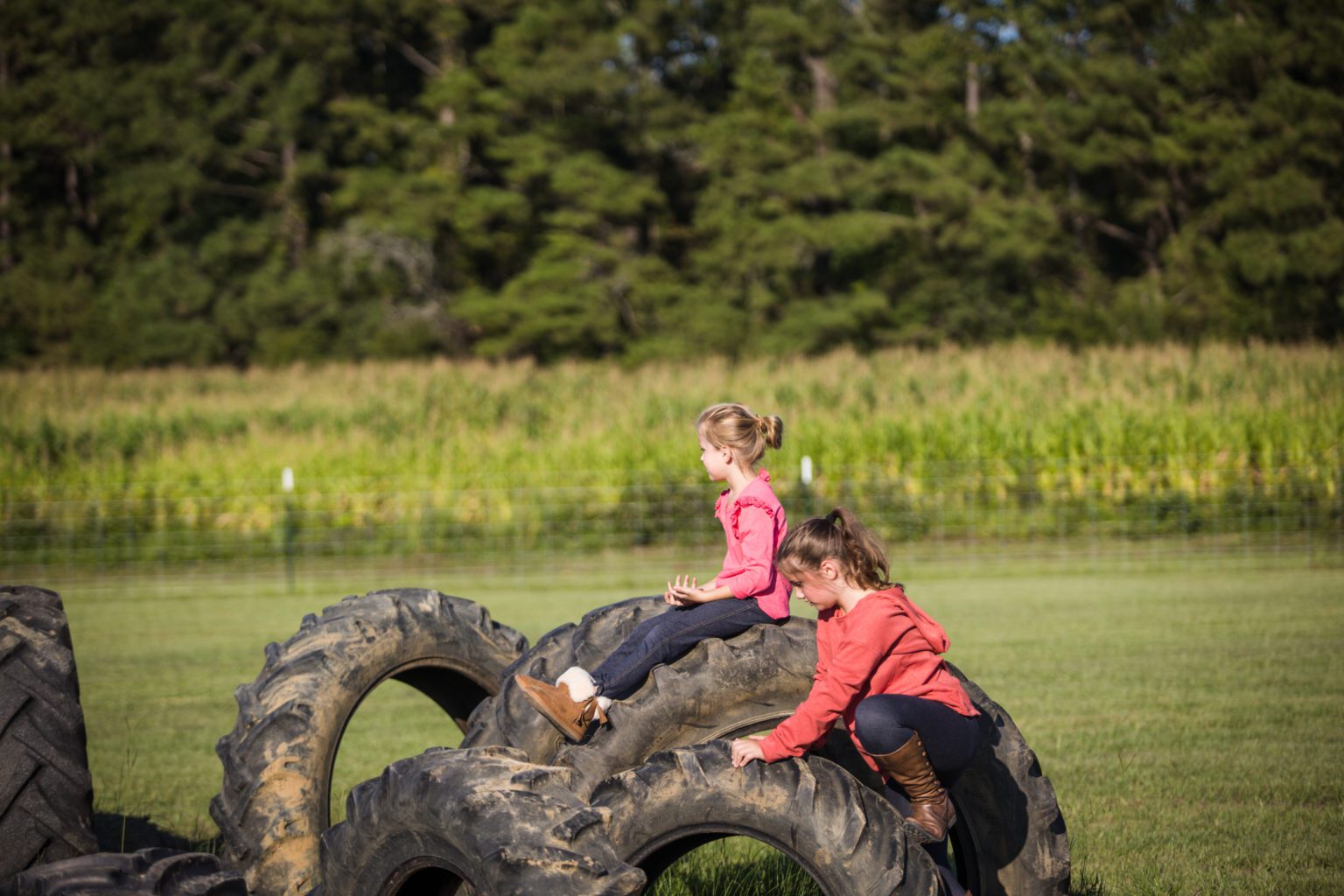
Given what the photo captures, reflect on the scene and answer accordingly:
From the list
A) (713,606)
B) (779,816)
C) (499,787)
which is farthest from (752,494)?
(499,787)

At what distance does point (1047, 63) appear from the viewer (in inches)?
1558

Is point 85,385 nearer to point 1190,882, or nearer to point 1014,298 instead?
point 1014,298

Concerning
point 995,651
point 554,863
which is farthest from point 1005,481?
point 554,863

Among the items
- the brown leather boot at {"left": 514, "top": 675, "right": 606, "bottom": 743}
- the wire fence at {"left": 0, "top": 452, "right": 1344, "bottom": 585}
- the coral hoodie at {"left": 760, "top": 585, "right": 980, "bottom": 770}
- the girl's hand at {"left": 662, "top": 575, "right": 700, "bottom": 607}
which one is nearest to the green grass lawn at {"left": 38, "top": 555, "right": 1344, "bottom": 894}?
the wire fence at {"left": 0, "top": 452, "right": 1344, "bottom": 585}

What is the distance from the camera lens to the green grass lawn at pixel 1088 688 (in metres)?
5.91

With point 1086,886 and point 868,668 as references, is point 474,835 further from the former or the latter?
point 1086,886

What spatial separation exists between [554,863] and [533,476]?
61.0 ft

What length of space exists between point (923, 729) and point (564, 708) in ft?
3.52

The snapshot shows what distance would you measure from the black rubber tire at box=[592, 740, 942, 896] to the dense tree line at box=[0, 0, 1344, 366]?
1361 inches

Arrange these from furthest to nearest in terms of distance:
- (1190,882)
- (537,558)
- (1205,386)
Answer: (1205,386) < (537,558) < (1190,882)

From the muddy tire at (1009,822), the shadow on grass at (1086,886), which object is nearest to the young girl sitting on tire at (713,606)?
the muddy tire at (1009,822)

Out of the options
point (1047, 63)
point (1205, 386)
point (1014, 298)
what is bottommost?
point (1205, 386)

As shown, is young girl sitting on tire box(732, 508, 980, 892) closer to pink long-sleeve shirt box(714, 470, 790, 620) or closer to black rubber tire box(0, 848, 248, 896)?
pink long-sleeve shirt box(714, 470, 790, 620)

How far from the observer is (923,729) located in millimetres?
3758
